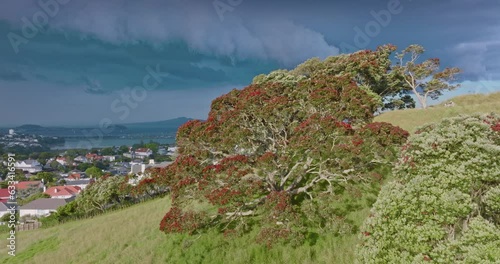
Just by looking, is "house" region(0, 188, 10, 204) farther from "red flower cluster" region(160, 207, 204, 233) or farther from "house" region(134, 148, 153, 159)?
"red flower cluster" region(160, 207, 204, 233)

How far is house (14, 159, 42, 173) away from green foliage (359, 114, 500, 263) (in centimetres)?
15835

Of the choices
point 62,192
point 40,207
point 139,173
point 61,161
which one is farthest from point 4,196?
point 139,173

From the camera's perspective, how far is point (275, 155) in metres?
13.8

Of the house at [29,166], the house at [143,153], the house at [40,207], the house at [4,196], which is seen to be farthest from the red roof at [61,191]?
the house at [143,153]

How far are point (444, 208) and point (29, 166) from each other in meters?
164

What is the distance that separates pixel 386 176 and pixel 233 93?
9.16 meters

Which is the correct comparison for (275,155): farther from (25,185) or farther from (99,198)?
(25,185)

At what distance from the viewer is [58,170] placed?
470 ft

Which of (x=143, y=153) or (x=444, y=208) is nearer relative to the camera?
(x=444, y=208)

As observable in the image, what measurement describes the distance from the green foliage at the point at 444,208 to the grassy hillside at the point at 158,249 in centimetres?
446

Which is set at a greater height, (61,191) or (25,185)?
(61,191)

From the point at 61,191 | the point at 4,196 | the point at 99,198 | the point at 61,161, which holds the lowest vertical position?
the point at 4,196

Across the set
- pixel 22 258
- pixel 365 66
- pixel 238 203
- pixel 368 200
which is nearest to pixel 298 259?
pixel 238 203

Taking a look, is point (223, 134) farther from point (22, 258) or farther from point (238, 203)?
point (22, 258)
